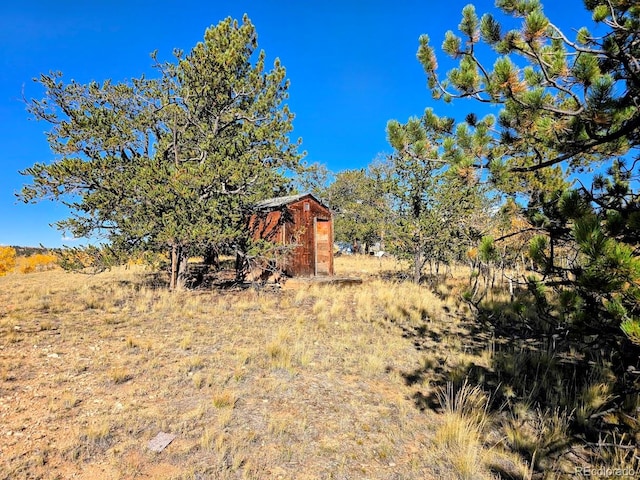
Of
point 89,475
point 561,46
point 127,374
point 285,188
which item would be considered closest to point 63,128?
point 285,188

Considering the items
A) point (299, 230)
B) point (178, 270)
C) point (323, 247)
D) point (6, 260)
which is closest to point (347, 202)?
point (323, 247)

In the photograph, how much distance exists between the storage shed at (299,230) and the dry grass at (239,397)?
19.4ft

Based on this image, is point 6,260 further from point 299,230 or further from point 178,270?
point 299,230

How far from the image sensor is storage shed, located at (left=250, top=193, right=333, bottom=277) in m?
14.3

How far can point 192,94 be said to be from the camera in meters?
10.9

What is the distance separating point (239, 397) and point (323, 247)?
1141cm

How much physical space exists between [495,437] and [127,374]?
4.85 metres

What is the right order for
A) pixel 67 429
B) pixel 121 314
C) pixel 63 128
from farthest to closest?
1. pixel 63 128
2. pixel 121 314
3. pixel 67 429

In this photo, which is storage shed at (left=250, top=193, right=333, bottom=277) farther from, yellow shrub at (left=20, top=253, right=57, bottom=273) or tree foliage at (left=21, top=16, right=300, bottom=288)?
yellow shrub at (left=20, top=253, right=57, bottom=273)

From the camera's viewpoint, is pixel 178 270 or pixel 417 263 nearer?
pixel 178 270

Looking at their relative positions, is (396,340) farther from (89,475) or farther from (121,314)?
(121,314)

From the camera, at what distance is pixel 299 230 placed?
14.0m

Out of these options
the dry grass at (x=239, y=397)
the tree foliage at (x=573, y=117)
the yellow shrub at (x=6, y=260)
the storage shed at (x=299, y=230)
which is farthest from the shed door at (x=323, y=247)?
the yellow shrub at (x=6, y=260)

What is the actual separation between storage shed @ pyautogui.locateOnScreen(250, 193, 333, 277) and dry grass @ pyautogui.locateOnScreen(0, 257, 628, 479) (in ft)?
19.4
